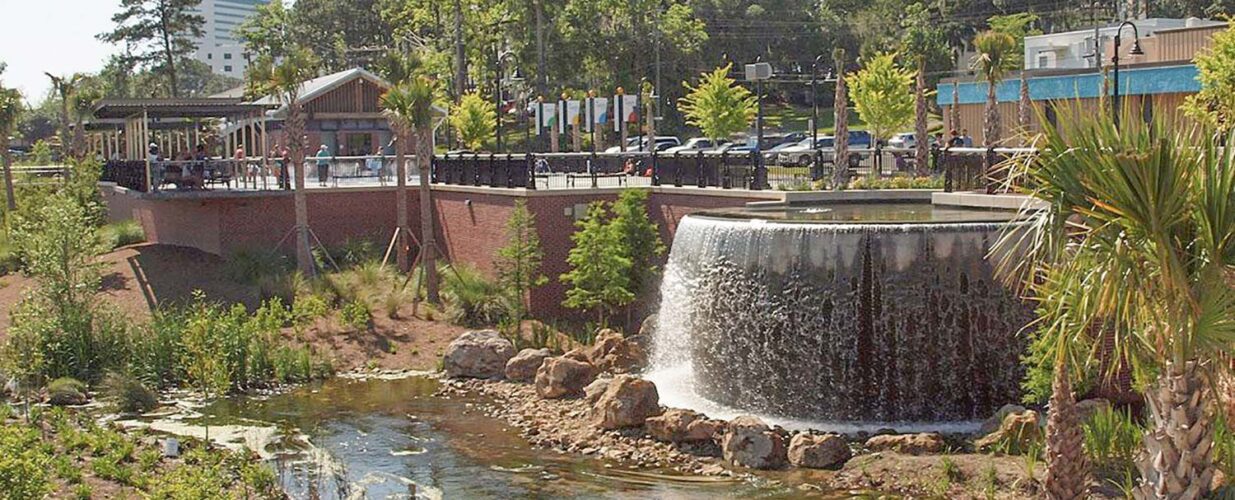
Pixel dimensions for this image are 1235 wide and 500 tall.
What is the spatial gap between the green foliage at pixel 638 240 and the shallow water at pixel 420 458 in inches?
232

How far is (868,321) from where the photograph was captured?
24.1 m

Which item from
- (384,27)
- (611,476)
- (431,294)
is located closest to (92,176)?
(431,294)

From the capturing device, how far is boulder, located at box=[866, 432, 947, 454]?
69.1 ft

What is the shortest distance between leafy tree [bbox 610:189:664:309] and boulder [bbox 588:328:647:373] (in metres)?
2.62

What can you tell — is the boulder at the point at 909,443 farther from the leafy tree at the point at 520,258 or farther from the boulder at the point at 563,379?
the leafy tree at the point at 520,258

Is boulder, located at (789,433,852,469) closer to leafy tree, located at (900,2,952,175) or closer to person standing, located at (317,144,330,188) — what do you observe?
person standing, located at (317,144,330,188)

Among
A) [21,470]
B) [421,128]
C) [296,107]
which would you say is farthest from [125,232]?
[21,470]

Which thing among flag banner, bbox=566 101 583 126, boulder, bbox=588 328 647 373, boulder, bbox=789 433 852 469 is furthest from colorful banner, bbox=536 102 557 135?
boulder, bbox=789 433 852 469

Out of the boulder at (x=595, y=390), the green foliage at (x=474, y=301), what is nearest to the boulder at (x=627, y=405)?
the boulder at (x=595, y=390)

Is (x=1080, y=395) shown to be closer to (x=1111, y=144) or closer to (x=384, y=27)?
(x=1111, y=144)

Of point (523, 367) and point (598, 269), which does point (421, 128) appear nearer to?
point (598, 269)

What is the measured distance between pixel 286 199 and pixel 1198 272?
29397 millimetres

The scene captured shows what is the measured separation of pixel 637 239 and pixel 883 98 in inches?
883

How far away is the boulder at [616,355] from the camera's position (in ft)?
94.7
